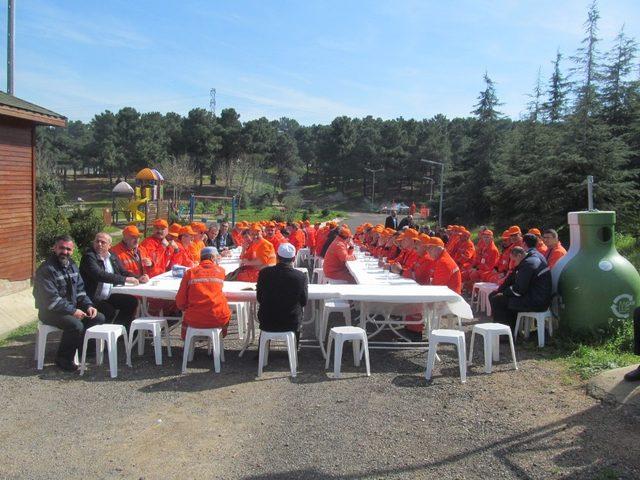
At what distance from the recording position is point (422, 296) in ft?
22.7

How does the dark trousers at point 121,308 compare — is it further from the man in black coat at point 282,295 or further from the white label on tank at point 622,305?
the white label on tank at point 622,305

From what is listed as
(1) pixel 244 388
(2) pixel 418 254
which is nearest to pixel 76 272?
(1) pixel 244 388

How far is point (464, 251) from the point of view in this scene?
40.6ft

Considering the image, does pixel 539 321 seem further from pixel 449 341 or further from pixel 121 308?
pixel 121 308

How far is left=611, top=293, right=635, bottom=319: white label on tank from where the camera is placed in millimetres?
7461

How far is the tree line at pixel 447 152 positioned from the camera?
18.9 metres

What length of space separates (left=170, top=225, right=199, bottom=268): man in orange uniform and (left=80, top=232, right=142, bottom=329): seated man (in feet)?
5.41

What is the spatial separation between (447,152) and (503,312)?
6778 centimetres

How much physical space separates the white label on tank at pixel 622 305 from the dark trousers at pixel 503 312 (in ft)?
4.15

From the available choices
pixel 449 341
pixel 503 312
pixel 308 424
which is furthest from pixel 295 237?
pixel 308 424

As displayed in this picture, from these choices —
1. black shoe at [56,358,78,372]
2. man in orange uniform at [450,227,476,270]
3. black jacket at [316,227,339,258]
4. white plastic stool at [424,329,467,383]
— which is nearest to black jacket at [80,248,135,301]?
black shoe at [56,358,78,372]

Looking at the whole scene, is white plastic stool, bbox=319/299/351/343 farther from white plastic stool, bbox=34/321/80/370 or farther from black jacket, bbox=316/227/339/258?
black jacket, bbox=316/227/339/258

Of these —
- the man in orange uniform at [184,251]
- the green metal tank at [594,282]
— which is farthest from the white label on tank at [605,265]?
the man in orange uniform at [184,251]

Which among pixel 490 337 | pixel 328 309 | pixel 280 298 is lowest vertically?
pixel 490 337
